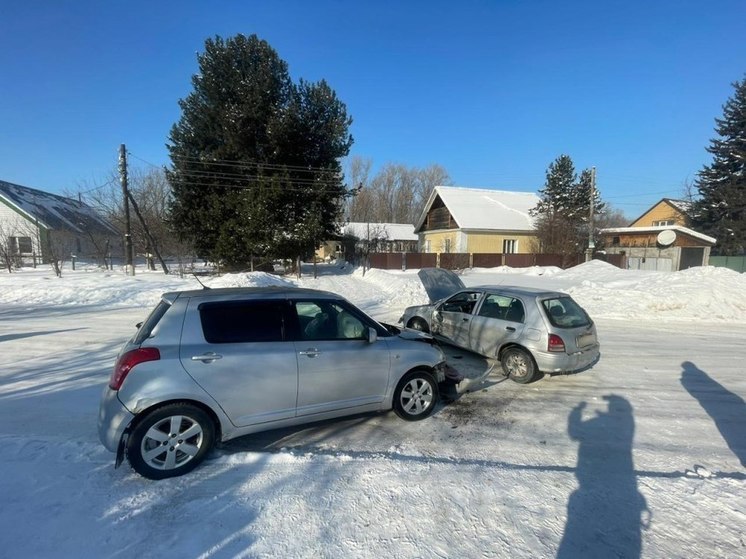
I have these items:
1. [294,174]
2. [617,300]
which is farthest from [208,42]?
[617,300]

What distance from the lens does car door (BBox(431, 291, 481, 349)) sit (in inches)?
270

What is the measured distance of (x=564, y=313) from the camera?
6.05m

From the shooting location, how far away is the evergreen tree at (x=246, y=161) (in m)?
22.8

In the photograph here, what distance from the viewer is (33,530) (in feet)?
8.75

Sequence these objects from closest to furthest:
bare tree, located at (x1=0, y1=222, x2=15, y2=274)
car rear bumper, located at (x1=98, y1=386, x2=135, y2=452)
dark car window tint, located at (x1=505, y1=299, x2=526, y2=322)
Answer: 1. car rear bumper, located at (x1=98, y1=386, x2=135, y2=452)
2. dark car window tint, located at (x1=505, y1=299, x2=526, y2=322)
3. bare tree, located at (x1=0, y1=222, x2=15, y2=274)

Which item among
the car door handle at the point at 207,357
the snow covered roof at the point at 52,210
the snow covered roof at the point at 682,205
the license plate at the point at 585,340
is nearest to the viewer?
the car door handle at the point at 207,357

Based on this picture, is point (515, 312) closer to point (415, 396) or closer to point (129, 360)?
point (415, 396)

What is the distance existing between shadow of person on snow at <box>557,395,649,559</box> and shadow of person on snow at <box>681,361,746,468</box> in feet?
3.18

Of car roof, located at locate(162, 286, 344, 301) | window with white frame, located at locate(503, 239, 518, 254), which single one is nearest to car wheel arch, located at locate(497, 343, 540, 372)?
car roof, located at locate(162, 286, 344, 301)

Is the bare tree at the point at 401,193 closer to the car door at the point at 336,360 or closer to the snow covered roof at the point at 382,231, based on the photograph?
the snow covered roof at the point at 382,231

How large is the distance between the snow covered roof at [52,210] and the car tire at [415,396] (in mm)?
35488

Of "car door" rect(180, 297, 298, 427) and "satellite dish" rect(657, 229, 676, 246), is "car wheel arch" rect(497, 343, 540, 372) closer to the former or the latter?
"car door" rect(180, 297, 298, 427)

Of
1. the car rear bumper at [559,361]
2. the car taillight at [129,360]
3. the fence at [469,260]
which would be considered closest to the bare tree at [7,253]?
the fence at [469,260]

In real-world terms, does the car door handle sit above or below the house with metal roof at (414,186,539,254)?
below
